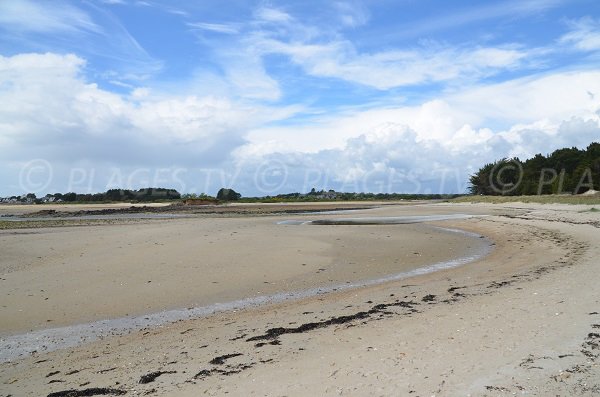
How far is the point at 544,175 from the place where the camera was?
210ft

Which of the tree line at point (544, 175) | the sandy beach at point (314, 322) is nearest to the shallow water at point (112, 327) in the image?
the sandy beach at point (314, 322)

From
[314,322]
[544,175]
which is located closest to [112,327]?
[314,322]

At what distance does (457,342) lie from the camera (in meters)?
5.95

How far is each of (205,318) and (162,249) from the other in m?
8.66

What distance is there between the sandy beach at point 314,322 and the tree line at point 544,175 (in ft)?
143

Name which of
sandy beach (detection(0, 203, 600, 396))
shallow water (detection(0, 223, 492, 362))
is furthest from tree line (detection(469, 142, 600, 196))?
shallow water (detection(0, 223, 492, 362))

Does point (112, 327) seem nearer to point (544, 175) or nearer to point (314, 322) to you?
point (314, 322)

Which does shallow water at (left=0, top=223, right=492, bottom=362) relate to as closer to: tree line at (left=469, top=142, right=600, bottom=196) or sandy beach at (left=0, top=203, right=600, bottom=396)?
sandy beach at (left=0, top=203, right=600, bottom=396)

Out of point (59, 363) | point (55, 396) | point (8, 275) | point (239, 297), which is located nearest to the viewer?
point (55, 396)

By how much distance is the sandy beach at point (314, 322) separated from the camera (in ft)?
16.5

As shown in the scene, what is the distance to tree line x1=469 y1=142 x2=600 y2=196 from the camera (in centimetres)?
5328

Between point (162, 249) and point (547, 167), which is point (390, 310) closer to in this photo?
point (162, 249)

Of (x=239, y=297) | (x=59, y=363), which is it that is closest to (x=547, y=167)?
(x=239, y=297)

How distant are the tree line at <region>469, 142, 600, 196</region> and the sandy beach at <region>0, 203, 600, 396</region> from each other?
43.7 metres
